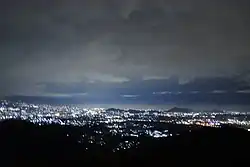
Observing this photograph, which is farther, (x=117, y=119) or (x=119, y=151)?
(x=117, y=119)

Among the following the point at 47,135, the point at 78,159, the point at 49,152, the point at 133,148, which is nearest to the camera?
the point at 78,159

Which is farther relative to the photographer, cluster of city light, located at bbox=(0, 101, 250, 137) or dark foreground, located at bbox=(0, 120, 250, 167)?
cluster of city light, located at bbox=(0, 101, 250, 137)

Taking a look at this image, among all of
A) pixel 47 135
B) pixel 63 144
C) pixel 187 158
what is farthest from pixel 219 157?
pixel 47 135

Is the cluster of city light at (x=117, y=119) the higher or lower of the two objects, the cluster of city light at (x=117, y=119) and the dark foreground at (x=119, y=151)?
the higher

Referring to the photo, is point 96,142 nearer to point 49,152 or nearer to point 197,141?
point 49,152

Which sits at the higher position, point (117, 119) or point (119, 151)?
point (117, 119)

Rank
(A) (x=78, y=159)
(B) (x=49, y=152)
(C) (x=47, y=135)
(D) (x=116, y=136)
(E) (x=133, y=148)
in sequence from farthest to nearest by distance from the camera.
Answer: (D) (x=116, y=136) < (C) (x=47, y=135) < (E) (x=133, y=148) < (B) (x=49, y=152) < (A) (x=78, y=159)

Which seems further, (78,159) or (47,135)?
(47,135)

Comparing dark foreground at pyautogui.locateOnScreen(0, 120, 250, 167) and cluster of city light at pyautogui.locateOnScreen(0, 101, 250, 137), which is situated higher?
cluster of city light at pyautogui.locateOnScreen(0, 101, 250, 137)
